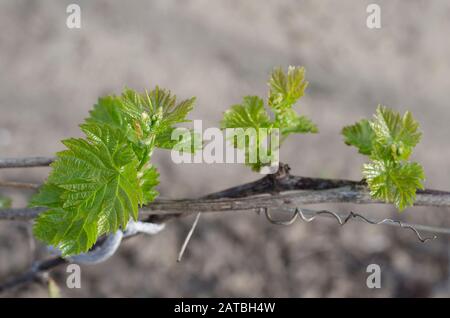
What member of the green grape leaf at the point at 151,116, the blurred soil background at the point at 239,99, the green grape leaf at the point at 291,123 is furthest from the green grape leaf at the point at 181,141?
the blurred soil background at the point at 239,99

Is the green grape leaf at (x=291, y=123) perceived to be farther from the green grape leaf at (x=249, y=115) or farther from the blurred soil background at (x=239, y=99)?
the blurred soil background at (x=239, y=99)

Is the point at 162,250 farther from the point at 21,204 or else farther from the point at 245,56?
the point at 245,56

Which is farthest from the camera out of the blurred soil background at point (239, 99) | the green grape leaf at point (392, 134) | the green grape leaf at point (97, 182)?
the blurred soil background at point (239, 99)

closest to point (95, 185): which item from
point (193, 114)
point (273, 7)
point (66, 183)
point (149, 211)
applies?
point (66, 183)

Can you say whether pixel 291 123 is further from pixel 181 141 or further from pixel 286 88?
pixel 181 141

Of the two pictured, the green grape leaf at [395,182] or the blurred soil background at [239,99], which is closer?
the green grape leaf at [395,182]

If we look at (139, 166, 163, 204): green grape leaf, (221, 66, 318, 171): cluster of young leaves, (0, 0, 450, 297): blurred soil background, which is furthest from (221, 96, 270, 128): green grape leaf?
(0, 0, 450, 297): blurred soil background

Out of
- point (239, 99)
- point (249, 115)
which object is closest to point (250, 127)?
point (249, 115)
